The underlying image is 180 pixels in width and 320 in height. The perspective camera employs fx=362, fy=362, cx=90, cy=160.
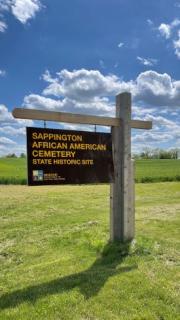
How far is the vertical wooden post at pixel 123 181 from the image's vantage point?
6.17 m

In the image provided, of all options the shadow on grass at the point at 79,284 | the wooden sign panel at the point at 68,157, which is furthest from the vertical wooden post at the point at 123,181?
the shadow on grass at the point at 79,284

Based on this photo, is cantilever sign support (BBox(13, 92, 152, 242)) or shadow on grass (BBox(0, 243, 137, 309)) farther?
cantilever sign support (BBox(13, 92, 152, 242))

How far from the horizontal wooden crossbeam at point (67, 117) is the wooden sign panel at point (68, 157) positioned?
18 centimetres

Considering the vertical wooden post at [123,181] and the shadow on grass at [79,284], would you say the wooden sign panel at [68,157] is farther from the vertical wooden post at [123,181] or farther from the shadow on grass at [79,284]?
the shadow on grass at [79,284]

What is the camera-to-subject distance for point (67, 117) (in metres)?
5.62

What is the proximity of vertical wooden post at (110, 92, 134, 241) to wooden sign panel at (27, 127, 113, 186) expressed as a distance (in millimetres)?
143

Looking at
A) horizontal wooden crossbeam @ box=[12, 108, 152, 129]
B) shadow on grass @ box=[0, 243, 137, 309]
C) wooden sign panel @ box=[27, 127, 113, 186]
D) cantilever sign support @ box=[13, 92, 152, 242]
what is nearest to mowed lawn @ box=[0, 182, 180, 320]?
shadow on grass @ box=[0, 243, 137, 309]

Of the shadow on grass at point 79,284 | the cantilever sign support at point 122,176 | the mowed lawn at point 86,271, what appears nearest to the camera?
the mowed lawn at point 86,271

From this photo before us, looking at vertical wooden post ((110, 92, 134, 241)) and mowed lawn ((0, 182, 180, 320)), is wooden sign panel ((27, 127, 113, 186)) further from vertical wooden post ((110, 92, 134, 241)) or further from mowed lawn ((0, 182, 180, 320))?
mowed lawn ((0, 182, 180, 320))

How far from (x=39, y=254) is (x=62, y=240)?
0.73m

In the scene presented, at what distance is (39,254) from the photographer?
6.14m

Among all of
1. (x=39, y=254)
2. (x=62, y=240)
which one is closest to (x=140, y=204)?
(x=62, y=240)

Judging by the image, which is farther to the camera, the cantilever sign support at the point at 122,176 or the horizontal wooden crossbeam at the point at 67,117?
the cantilever sign support at the point at 122,176

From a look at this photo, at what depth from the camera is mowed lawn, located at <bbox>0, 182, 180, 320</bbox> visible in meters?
3.75
